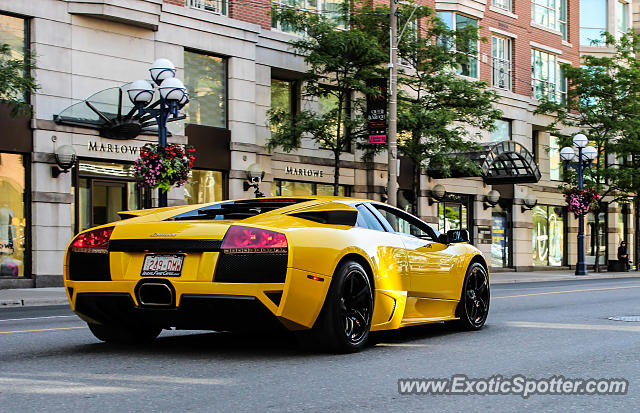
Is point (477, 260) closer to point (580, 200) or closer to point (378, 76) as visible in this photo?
point (378, 76)

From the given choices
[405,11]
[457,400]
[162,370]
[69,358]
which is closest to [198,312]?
[162,370]

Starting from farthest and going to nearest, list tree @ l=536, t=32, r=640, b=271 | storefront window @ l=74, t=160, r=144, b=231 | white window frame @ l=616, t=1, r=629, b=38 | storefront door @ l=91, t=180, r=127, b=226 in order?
white window frame @ l=616, t=1, r=629, b=38 < tree @ l=536, t=32, r=640, b=271 < storefront door @ l=91, t=180, r=127, b=226 < storefront window @ l=74, t=160, r=144, b=231

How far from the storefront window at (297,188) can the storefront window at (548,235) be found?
14015mm

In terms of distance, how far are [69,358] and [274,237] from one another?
189 centimetres

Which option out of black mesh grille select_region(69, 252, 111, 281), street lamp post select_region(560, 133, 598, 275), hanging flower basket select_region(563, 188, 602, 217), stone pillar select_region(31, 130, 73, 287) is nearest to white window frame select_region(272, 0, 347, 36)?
stone pillar select_region(31, 130, 73, 287)

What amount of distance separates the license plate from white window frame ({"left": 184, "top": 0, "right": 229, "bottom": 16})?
65.5ft

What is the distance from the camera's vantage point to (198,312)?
260 inches

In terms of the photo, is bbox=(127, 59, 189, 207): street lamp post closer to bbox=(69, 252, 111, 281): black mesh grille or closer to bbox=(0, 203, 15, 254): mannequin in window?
bbox=(0, 203, 15, 254): mannequin in window

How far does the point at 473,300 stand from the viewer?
9.48 meters

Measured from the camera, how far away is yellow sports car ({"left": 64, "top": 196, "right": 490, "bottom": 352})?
655 cm

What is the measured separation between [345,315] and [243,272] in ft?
3.42

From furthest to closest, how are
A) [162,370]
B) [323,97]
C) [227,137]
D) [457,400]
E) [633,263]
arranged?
1. [633,263]
2. [323,97]
3. [227,137]
4. [162,370]
5. [457,400]

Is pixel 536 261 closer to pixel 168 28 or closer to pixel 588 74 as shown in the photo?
pixel 588 74

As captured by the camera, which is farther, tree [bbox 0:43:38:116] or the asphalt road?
tree [bbox 0:43:38:116]
